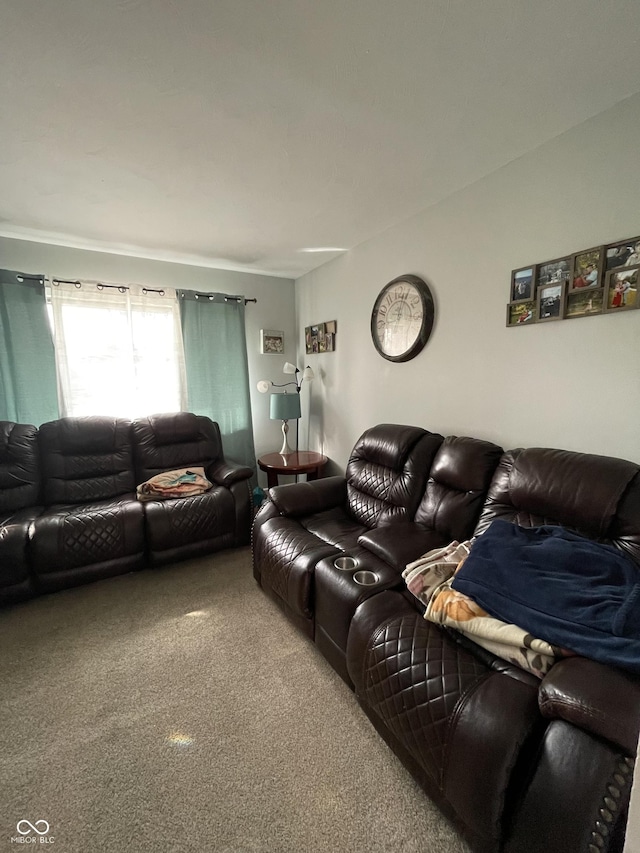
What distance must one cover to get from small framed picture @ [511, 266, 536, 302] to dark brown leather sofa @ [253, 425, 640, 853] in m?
0.78

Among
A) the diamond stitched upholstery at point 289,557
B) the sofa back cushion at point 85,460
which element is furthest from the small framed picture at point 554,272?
the sofa back cushion at point 85,460

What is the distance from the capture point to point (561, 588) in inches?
42.4

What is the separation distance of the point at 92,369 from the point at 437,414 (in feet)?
9.22

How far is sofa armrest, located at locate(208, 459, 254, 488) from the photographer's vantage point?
2.69 meters

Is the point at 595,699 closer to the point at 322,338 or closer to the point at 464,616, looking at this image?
the point at 464,616

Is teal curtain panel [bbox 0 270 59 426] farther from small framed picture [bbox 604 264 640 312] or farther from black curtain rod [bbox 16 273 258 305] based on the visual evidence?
small framed picture [bbox 604 264 640 312]

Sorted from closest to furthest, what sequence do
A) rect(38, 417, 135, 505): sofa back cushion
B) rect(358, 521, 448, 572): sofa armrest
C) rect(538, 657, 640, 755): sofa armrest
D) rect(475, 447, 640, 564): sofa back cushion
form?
rect(538, 657, 640, 755): sofa armrest, rect(475, 447, 640, 564): sofa back cushion, rect(358, 521, 448, 572): sofa armrest, rect(38, 417, 135, 505): sofa back cushion

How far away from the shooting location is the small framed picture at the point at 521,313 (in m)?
1.68

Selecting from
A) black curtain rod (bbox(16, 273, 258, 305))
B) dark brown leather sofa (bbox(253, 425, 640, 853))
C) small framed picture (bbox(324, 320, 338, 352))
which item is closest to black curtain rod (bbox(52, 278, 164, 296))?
black curtain rod (bbox(16, 273, 258, 305))

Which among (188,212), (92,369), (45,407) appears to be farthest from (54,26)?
(45,407)

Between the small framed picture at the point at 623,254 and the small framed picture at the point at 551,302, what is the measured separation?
0.18 metres

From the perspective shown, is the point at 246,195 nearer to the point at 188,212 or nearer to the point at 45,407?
the point at 188,212

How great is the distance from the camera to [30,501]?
7.83ft

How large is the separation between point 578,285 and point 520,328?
296 mm
